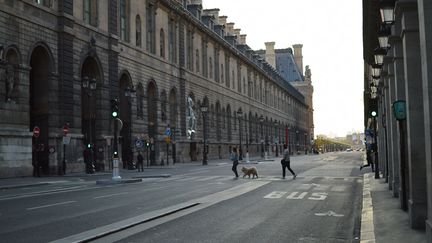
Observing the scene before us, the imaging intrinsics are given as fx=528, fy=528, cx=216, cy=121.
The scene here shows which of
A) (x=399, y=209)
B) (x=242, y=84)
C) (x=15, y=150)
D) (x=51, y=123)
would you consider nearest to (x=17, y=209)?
(x=399, y=209)

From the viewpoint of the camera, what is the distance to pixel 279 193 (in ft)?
60.6

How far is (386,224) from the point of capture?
32.5 feet

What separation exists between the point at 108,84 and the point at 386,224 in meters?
35.8

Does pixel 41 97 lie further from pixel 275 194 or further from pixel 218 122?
pixel 218 122

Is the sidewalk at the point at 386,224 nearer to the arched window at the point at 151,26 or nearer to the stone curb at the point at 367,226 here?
the stone curb at the point at 367,226

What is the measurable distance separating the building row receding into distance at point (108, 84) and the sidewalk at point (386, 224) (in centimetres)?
1608

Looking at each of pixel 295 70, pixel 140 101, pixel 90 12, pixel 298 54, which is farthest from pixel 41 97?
pixel 298 54

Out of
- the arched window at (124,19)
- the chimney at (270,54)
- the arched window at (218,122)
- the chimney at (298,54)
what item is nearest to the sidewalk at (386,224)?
the arched window at (124,19)

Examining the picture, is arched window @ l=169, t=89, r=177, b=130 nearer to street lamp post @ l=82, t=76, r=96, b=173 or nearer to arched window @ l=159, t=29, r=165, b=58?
arched window @ l=159, t=29, r=165, b=58

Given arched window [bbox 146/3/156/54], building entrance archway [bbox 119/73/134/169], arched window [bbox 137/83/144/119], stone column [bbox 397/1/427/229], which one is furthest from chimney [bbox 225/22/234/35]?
stone column [bbox 397/1/427/229]

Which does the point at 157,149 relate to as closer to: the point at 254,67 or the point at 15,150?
the point at 15,150

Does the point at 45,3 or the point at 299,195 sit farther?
the point at 45,3

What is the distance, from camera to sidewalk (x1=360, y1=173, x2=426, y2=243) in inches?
331

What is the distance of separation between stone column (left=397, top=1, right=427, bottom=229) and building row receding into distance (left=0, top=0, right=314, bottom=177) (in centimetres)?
1879
